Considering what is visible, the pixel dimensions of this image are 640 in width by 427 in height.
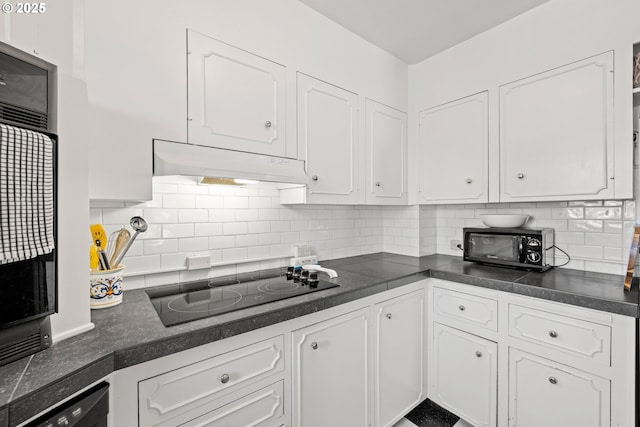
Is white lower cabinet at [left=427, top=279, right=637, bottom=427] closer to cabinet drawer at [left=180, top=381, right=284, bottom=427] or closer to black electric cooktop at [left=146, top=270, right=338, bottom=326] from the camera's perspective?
black electric cooktop at [left=146, top=270, right=338, bottom=326]

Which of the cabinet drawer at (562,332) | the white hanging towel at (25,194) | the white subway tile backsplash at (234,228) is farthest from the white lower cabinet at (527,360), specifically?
the white hanging towel at (25,194)

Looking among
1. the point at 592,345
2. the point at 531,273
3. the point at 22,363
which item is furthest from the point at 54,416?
the point at 531,273

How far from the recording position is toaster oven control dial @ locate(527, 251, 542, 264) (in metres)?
1.77

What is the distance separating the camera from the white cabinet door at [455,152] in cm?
202

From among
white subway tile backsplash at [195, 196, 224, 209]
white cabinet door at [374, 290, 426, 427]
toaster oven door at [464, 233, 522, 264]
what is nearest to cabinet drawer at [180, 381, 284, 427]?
white cabinet door at [374, 290, 426, 427]

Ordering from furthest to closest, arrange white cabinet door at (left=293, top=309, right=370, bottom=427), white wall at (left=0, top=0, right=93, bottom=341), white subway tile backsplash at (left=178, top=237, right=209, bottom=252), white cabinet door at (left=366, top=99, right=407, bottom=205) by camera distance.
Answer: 1. white cabinet door at (left=366, top=99, right=407, bottom=205)
2. white subway tile backsplash at (left=178, top=237, right=209, bottom=252)
3. white cabinet door at (left=293, top=309, right=370, bottom=427)
4. white wall at (left=0, top=0, right=93, bottom=341)

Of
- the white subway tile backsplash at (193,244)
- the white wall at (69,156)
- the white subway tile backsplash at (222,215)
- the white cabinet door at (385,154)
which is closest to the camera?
the white wall at (69,156)

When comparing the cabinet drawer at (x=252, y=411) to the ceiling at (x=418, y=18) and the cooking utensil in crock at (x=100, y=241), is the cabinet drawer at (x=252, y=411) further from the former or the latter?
the ceiling at (x=418, y=18)

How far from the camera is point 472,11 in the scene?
1803mm

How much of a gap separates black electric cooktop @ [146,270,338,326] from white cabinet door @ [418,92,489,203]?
126cm

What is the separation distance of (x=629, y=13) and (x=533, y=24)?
429mm

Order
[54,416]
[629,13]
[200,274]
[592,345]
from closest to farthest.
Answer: [54,416] < [592,345] < [629,13] < [200,274]

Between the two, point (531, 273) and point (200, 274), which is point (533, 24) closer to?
point (531, 273)

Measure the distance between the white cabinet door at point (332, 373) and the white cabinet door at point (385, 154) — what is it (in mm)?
976
